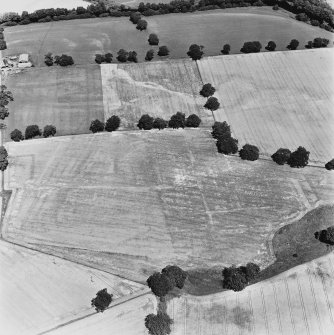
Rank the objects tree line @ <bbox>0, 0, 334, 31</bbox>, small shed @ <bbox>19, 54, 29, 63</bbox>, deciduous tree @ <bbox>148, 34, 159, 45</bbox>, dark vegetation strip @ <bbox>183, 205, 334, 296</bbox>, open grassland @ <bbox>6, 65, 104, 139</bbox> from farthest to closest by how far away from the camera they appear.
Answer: tree line @ <bbox>0, 0, 334, 31</bbox> → deciduous tree @ <bbox>148, 34, 159, 45</bbox> → small shed @ <bbox>19, 54, 29, 63</bbox> → open grassland @ <bbox>6, 65, 104, 139</bbox> → dark vegetation strip @ <bbox>183, 205, 334, 296</bbox>

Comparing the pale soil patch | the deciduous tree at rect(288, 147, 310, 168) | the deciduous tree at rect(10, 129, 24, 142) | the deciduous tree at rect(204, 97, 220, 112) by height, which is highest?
the deciduous tree at rect(288, 147, 310, 168)

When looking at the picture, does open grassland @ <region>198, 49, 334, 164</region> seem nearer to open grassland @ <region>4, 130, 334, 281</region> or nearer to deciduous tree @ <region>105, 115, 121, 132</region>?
open grassland @ <region>4, 130, 334, 281</region>

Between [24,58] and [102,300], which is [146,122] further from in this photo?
[102,300]

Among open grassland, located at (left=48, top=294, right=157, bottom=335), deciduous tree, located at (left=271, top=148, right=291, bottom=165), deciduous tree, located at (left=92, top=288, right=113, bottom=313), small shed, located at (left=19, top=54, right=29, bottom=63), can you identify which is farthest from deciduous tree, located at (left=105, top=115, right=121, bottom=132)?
open grassland, located at (left=48, top=294, right=157, bottom=335)

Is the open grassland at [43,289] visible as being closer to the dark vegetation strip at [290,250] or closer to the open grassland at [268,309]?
the dark vegetation strip at [290,250]

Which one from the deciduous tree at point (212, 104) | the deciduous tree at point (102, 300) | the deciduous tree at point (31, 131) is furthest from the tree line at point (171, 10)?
the deciduous tree at point (102, 300)

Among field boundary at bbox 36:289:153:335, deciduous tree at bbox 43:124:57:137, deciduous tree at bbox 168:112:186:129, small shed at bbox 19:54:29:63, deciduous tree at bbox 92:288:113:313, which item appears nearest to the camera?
field boundary at bbox 36:289:153:335

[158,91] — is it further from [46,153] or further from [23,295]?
[23,295]

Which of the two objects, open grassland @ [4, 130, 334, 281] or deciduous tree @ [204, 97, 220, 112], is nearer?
open grassland @ [4, 130, 334, 281]
